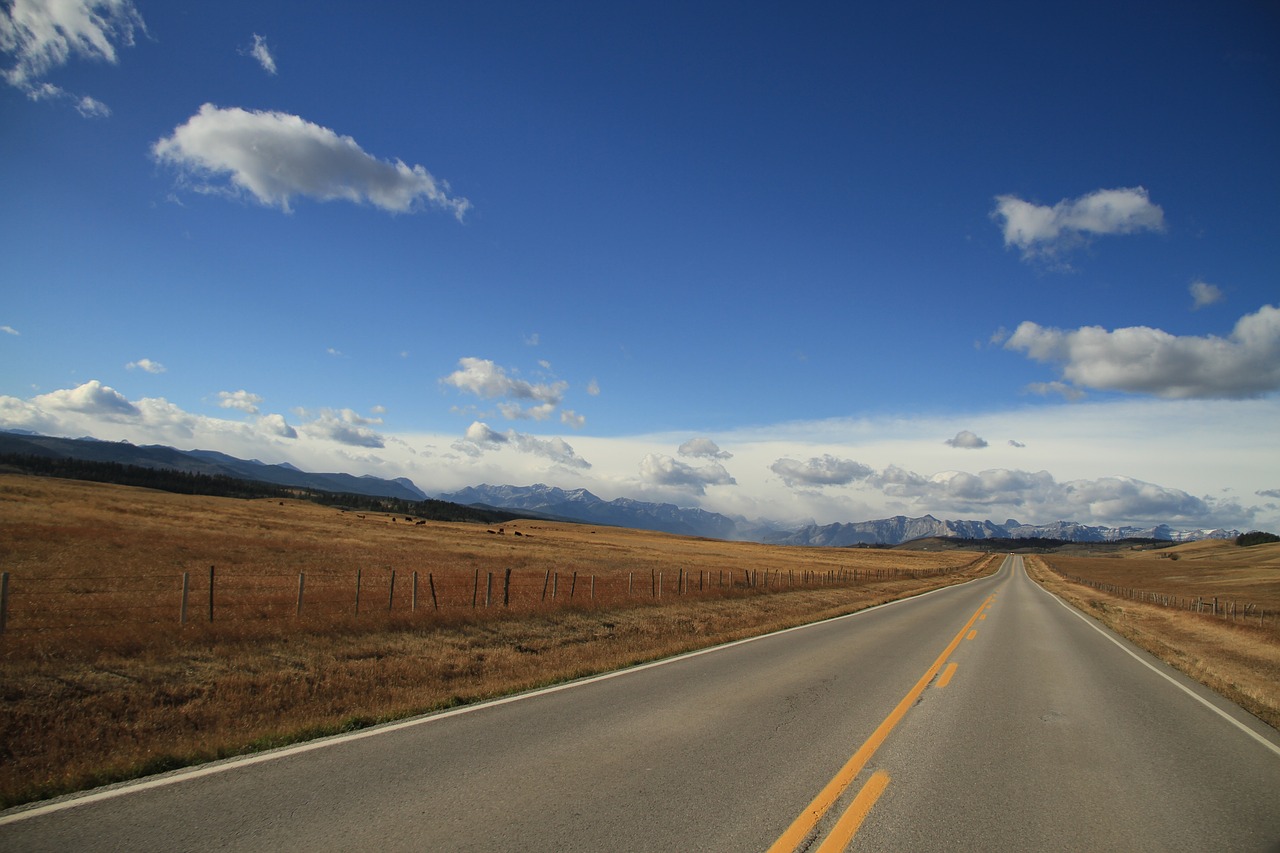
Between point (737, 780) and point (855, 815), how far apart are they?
121 cm

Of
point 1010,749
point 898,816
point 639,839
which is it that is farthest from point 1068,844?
point 639,839

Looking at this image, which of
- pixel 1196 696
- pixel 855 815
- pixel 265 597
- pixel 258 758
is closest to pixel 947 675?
pixel 1196 696

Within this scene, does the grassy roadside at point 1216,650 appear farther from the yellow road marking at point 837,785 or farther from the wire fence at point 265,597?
the wire fence at point 265,597

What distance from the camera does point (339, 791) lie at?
5.81m

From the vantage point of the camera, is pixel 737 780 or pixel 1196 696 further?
pixel 1196 696

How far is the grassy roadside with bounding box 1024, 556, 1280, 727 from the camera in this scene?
12375 mm

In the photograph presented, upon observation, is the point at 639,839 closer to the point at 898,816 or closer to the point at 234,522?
the point at 898,816

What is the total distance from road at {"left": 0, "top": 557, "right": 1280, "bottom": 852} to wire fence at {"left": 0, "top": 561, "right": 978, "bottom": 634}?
29.2ft

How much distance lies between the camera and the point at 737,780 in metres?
6.25

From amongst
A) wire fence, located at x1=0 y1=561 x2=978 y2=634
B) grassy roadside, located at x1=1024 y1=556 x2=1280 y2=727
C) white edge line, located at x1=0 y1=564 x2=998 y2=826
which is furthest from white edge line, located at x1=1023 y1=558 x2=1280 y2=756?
wire fence, located at x1=0 y1=561 x2=978 y2=634

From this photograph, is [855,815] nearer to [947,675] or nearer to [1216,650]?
[947,675]

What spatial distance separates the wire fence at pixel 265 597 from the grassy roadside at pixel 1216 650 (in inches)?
607

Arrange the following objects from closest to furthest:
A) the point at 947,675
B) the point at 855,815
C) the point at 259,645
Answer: the point at 855,815, the point at 947,675, the point at 259,645

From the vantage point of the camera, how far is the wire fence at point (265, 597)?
14.2 m
